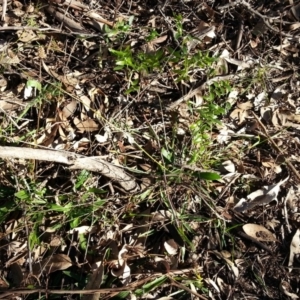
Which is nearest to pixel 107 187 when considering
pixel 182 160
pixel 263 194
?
pixel 182 160

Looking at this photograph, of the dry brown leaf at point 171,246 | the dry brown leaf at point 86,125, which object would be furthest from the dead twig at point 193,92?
the dry brown leaf at point 171,246

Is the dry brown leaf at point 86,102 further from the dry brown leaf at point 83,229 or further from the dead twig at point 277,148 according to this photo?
the dead twig at point 277,148

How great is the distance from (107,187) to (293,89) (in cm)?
131

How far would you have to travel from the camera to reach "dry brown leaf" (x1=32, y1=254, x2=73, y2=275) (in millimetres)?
2713

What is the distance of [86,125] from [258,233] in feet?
3.80

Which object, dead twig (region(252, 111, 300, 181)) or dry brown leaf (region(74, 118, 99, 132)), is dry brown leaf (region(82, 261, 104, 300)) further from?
dead twig (region(252, 111, 300, 181))

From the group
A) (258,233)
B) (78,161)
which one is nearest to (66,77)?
(78,161)

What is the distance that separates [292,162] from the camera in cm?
302

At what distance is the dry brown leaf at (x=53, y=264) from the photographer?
271 centimetres

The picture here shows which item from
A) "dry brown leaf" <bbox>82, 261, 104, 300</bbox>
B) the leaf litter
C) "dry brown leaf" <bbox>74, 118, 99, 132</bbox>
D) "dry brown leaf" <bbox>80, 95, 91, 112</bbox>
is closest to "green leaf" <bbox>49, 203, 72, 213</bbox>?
the leaf litter

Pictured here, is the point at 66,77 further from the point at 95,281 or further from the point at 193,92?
the point at 95,281

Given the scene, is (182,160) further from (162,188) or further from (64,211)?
(64,211)

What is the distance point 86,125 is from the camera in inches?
117

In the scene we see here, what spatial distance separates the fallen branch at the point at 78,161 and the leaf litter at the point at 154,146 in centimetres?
2
